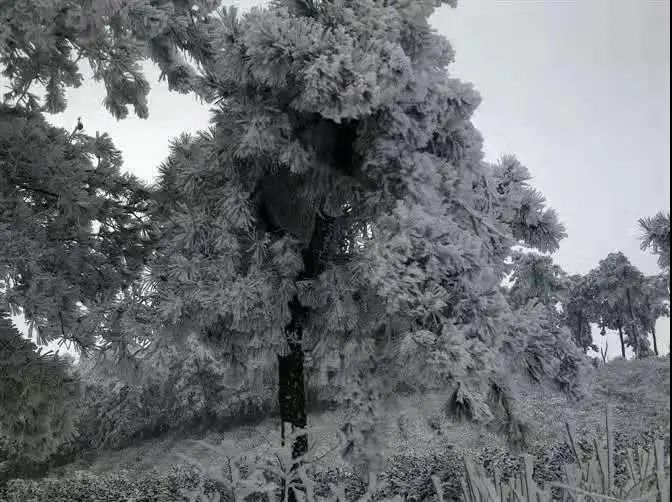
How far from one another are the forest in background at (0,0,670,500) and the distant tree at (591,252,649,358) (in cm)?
1730

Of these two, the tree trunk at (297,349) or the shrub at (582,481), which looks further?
the tree trunk at (297,349)

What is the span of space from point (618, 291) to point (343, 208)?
20.2 m

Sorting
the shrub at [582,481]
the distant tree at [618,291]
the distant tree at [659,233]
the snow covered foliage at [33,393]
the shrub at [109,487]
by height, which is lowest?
the shrub at [109,487]

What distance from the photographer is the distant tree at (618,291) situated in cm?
2267

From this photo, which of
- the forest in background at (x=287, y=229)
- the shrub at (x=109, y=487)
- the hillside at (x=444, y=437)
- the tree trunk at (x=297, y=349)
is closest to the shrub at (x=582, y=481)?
the forest in background at (x=287, y=229)

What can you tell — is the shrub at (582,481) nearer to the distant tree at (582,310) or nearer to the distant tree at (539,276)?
the distant tree at (539,276)

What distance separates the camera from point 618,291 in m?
22.8

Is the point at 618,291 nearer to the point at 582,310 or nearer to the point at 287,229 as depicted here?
the point at 582,310

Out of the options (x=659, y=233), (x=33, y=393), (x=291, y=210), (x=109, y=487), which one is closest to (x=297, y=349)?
(x=291, y=210)

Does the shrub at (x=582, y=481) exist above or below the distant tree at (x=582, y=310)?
below

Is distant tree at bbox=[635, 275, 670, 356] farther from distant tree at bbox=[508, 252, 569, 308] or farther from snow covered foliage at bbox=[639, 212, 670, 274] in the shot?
snow covered foliage at bbox=[639, 212, 670, 274]

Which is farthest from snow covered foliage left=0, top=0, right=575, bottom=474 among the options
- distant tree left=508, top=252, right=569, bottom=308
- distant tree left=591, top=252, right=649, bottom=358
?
distant tree left=591, top=252, right=649, bottom=358

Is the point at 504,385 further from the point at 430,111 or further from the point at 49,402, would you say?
the point at 49,402

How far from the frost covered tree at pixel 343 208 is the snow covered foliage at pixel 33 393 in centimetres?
129
